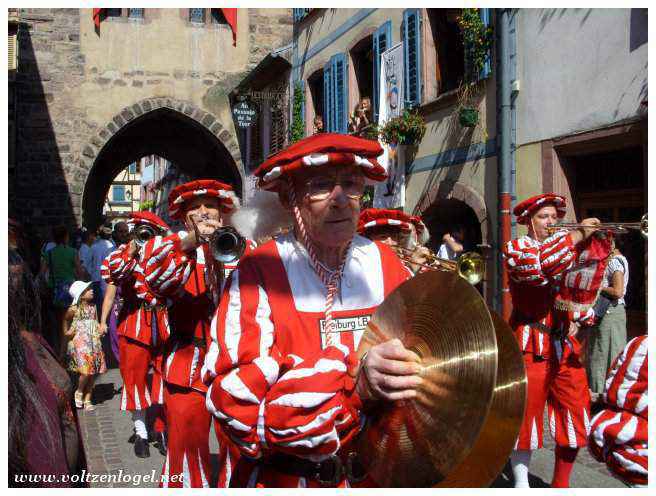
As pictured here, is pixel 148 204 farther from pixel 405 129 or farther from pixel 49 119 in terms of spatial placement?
pixel 405 129

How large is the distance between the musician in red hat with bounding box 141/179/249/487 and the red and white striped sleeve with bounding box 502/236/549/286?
169 cm

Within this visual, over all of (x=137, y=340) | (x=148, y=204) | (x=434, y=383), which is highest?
(x=148, y=204)

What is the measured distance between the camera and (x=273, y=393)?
1805 millimetres

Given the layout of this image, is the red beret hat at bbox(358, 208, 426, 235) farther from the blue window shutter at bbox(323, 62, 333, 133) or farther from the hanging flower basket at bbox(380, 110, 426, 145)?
the blue window shutter at bbox(323, 62, 333, 133)

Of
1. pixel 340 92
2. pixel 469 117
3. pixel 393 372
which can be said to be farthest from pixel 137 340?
pixel 340 92

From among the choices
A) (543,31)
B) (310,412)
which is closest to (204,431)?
(310,412)

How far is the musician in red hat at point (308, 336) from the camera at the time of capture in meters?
1.75

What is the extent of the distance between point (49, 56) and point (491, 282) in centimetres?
1383

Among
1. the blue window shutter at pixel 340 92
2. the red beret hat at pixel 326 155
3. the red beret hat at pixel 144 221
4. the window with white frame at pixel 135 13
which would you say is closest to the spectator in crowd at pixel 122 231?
the red beret hat at pixel 144 221

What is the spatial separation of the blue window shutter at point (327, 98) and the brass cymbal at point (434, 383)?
1229cm

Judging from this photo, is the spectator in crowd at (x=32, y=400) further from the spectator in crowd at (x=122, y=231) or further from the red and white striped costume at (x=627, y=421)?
the spectator in crowd at (x=122, y=231)

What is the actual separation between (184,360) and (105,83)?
16182 mm

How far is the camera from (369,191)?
38.9ft

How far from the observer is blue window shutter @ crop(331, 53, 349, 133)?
1315 centimetres
